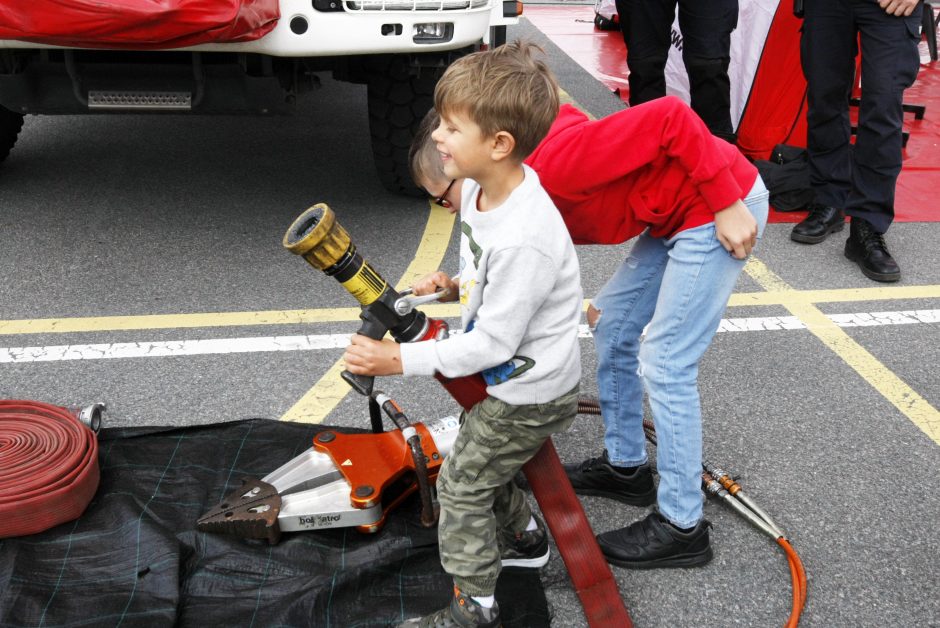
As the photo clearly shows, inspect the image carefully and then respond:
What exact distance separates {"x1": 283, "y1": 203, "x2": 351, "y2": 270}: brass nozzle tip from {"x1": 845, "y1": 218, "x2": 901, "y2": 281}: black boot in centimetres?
301

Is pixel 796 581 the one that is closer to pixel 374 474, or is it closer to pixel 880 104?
pixel 374 474

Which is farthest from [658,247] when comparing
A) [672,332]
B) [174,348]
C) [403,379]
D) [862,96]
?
[862,96]

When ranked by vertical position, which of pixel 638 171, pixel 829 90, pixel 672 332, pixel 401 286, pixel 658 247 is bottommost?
pixel 401 286

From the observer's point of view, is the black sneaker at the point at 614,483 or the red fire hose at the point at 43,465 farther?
the black sneaker at the point at 614,483

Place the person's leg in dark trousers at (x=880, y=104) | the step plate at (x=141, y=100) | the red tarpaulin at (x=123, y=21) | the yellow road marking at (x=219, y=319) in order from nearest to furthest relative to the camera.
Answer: the red tarpaulin at (x=123, y=21), the yellow road marking at (x=219, y=319), the step plate at (x=141, y=100), the person's leg in dark trousers at (x=880, y=104)

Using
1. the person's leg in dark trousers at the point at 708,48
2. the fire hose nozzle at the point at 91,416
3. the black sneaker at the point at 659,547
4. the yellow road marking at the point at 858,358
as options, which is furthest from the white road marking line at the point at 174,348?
the person's leg in dark trousers at the point at 708,48

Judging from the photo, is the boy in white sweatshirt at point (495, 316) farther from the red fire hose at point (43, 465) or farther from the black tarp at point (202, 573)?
the red fire hose at point (43, 465)

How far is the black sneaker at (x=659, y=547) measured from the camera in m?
2.26

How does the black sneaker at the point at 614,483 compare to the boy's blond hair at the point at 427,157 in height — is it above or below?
below

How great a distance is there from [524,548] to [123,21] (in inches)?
88.9

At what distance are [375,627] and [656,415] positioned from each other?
2.76ft

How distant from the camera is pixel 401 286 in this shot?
3770mm

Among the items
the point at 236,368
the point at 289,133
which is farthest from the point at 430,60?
the point at 289,133

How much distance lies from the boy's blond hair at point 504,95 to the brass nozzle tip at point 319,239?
1.02 ft
